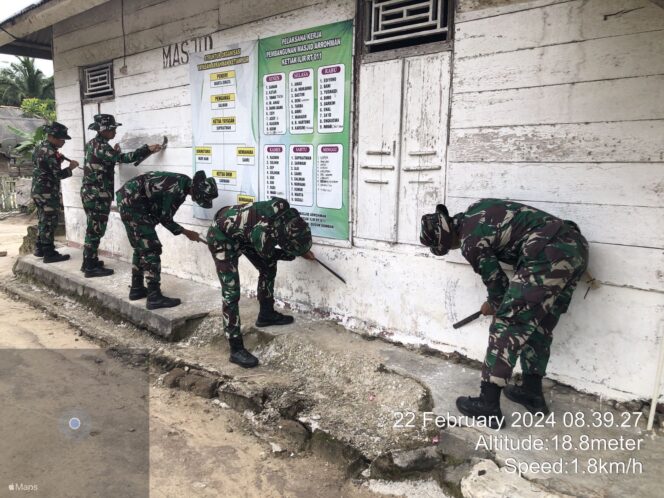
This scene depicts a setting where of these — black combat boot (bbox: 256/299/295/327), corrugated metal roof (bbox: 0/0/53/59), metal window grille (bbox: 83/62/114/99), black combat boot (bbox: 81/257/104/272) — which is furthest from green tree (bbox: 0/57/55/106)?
black combat boot (bbox: 256/299/295/327)

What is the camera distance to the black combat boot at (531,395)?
283 cm

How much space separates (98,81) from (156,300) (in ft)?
11.7

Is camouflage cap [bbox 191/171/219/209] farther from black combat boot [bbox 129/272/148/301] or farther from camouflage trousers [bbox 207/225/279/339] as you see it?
black combat boot [bbox 129/272/148/301]

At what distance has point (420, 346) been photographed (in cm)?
371

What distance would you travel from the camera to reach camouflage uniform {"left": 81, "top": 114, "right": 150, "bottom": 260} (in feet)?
18.9

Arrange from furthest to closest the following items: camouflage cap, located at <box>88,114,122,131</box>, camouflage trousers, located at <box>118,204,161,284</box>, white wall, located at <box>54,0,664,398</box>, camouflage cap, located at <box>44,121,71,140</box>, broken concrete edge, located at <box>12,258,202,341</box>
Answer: camouflage cap, located at <box>44,121,71,140</box>, camouflage cap, located at <box>88,114,122,131</box>, camouflage trousers, located at <box>118,204,161,284</box>, broken concrete edge, located at <box>12,258,202,341</box>, white wall, located at <box>54,0,664,398</box>

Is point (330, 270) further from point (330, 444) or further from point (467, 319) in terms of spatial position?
point (330, 444)

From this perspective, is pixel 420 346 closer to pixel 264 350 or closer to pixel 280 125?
pixel 264 350

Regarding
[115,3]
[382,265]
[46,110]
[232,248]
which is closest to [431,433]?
[382,265]

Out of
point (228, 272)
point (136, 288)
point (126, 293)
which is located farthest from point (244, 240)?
point (126, 293)

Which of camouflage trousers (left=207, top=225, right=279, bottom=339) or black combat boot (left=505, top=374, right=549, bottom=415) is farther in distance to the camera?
camouflage trousers (left=207, top=225, right=279, bottom=339)

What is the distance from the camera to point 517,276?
265 centimetres

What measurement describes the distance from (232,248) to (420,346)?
5.35ft

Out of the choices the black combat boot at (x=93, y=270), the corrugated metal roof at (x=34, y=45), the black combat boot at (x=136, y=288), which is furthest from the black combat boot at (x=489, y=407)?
the corrugated metal roof at (x=34, y=45)
